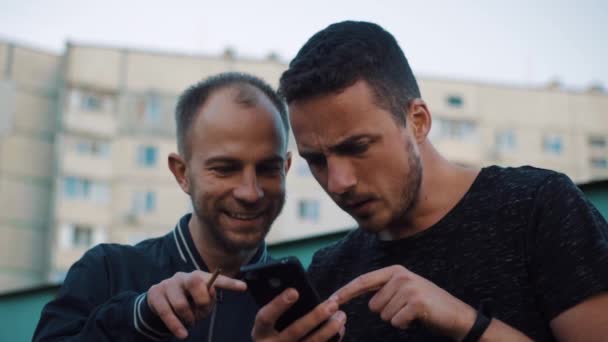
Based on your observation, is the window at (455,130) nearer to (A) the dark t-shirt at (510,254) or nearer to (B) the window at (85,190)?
(B) the window at (85,190)

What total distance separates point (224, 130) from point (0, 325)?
112 inches

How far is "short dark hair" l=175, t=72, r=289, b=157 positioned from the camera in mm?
3209

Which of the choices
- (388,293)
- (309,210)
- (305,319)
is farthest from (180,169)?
(309,210)

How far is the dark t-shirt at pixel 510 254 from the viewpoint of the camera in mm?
2119

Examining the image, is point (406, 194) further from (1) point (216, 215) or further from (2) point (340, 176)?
(1) point (216, 215)

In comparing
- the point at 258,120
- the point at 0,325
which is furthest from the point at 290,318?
the point at 0,325

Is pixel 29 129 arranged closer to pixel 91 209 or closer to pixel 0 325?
pixel 91 209

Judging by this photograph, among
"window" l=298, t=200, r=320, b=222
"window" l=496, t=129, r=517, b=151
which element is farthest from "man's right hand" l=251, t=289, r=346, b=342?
"window" l=496, t=129, r=517, b=151

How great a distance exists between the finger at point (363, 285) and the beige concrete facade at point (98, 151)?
32744mm

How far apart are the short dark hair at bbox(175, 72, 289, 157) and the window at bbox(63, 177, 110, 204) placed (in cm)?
3421

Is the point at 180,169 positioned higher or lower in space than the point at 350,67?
lower

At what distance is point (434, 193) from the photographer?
255cm

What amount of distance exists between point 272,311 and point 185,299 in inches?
9.9

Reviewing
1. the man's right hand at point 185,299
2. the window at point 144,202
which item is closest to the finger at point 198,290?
the man's right hand at point 185,299
